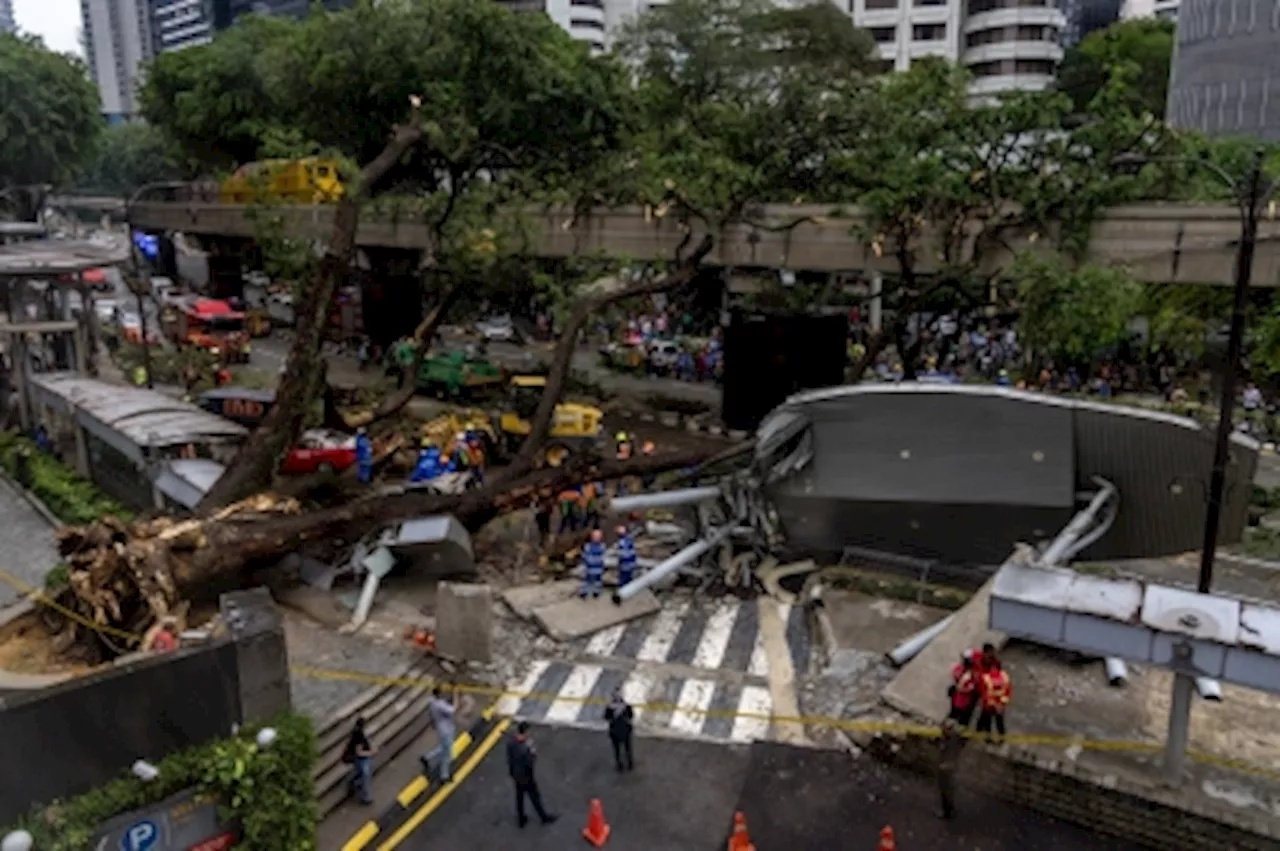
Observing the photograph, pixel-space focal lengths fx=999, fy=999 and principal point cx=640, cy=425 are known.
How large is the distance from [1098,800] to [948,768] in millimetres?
1746

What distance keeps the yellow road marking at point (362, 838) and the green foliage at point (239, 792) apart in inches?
59.4

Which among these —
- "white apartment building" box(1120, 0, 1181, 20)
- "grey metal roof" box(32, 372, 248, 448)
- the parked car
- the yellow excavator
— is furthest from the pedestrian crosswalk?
"white apartment building" box(1120, 0, 1181, 20)

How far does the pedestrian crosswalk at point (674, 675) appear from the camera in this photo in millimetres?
14125

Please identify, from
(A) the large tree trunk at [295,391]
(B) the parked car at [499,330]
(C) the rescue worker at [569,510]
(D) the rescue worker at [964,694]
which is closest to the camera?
(D) the rescue worker at [964,694]

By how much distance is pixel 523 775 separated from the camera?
1156 cm

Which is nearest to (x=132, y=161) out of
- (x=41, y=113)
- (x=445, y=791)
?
(x=41, y=113)

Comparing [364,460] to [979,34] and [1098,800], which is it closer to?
[1098,800]

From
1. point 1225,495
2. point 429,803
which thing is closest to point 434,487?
point 429,803

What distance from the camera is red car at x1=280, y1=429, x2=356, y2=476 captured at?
79.1 feet

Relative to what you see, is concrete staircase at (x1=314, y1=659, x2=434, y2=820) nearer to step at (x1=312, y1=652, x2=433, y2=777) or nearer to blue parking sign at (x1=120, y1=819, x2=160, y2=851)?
step at (x1=312, y1=652, x2=433, y2=777)

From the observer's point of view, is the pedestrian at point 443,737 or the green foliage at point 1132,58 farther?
the green foliage at point 1132,58

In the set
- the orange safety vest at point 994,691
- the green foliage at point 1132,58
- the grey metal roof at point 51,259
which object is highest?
the green foliage at point 1132,58

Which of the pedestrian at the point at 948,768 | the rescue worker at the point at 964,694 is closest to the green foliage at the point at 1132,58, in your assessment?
the rescue worker at the point at 964,694

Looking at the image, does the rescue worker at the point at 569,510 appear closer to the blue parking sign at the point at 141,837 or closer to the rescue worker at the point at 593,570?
the rescue worker at the point at 593,570
